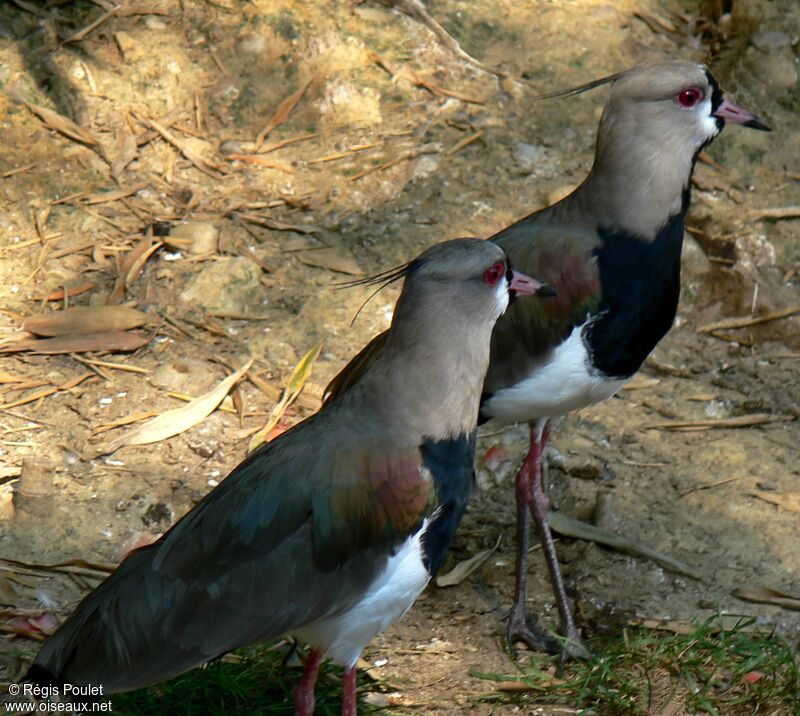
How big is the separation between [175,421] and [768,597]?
2415 millimetres

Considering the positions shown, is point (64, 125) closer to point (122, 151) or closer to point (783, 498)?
point (122, 151)

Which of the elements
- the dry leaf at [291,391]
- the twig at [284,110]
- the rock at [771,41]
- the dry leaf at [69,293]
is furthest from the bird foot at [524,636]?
the rock at [771,41]

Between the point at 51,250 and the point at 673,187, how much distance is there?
2.92 meters

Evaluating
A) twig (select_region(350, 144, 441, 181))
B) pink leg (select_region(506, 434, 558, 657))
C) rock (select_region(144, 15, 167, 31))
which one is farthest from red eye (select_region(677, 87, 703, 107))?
rock (select_region(144, 15, 167, 31))

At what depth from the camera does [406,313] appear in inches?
149

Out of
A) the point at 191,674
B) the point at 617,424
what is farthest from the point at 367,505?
the point at 617,424

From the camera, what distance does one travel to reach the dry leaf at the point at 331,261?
5832mm

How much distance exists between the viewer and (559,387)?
14.4ft

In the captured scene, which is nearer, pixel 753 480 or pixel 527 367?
pixel 527 367

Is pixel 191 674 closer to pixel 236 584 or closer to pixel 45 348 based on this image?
pixel 236 584

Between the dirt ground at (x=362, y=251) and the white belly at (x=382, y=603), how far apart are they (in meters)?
0.67

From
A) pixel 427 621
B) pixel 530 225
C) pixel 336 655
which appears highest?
pixel 530 225

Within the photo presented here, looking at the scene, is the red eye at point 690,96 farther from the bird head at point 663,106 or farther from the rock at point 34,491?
the rock at point 34,491

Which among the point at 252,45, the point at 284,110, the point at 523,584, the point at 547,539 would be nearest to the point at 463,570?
the point at 523,584
